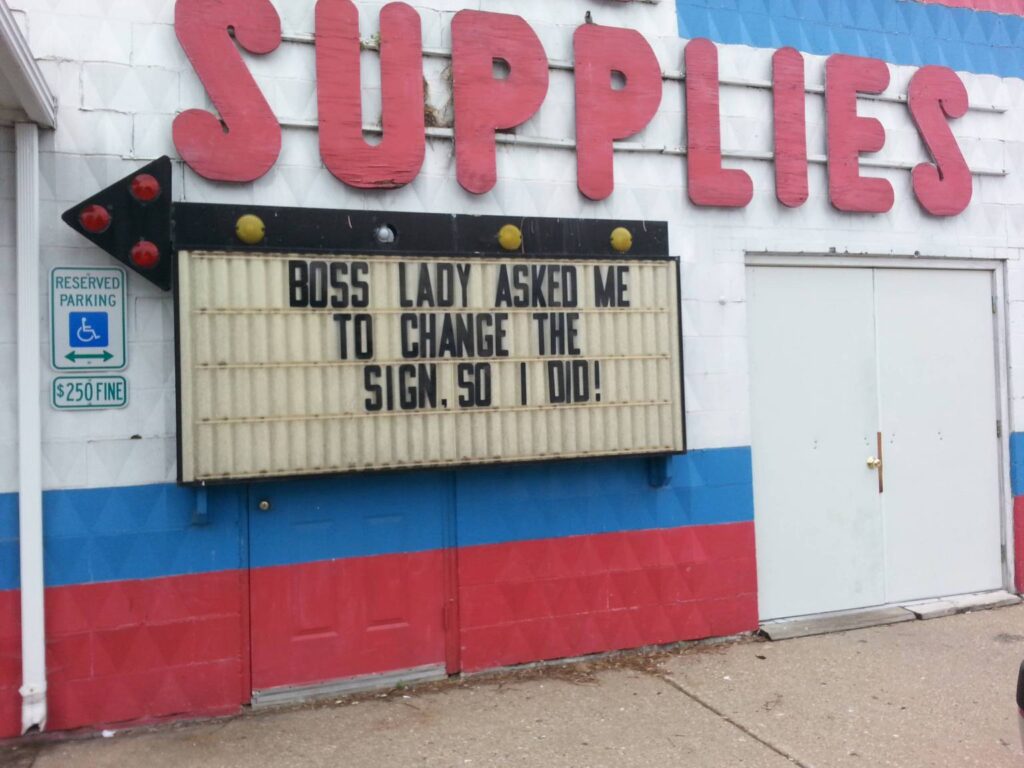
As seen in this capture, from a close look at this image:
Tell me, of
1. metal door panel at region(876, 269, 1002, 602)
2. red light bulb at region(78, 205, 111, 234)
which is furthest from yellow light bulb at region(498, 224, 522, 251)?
metal door panel at region(876, 269, 1002, 602)

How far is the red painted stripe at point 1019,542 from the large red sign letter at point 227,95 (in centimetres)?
654

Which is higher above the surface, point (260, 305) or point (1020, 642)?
point (260, 305)

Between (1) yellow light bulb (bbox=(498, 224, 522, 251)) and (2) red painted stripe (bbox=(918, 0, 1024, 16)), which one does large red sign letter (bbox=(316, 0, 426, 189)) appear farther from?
(2) red painted stripe (bbox=(918, 0, 1024, 16))

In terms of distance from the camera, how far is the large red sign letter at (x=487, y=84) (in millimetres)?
6105

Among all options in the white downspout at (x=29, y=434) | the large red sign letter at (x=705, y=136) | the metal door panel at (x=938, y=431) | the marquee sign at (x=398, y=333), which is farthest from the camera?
the metal door panel at (x=938, y=431)

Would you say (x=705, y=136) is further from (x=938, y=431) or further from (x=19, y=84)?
(x=19, y=84)

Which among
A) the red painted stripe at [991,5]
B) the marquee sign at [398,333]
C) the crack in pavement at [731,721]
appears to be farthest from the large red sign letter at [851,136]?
the crack in pavement at [731,721]

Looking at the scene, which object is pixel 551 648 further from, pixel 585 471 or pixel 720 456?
pixel 720 456

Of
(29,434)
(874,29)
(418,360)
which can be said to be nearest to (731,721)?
(418,360)

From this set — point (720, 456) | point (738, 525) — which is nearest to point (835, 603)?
point (738, 525)

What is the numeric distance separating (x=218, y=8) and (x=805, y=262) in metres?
4.50

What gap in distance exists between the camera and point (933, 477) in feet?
24.8

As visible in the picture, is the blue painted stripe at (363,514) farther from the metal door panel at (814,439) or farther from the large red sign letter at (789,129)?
the large red sign letter at (789,129)

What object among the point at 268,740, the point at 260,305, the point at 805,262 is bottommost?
the point at 268,740
